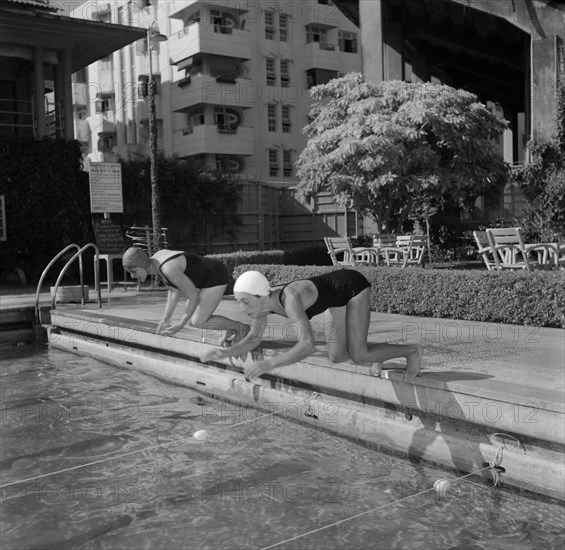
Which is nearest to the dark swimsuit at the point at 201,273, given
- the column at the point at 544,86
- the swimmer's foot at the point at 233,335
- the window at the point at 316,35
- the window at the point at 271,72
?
the swimmer's foot at the point at 233,335

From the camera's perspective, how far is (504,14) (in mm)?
19453

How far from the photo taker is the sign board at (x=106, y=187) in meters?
18.2

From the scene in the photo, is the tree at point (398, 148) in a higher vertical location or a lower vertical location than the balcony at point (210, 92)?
lower

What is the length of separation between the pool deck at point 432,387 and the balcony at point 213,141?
27.6m

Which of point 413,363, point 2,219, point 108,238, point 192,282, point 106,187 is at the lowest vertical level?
point 413,363

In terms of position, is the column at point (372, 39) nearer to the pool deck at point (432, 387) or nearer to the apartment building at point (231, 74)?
the pool deck at point (432, 387)

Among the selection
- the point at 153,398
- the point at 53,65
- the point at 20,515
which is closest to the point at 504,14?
the point at 53,65

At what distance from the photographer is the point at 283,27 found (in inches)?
1578

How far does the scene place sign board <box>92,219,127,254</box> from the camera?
55.2 feet

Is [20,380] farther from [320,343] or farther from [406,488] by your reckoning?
[406,488]

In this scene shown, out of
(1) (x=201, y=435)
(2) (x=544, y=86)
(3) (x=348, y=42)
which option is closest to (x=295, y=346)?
(1) (x=201, y=435)

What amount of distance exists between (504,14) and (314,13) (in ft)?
75.4

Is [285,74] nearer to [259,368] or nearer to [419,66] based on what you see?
[419,66]

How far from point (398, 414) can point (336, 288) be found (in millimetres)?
1304
